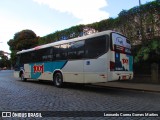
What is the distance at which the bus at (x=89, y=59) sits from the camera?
45.1 feet

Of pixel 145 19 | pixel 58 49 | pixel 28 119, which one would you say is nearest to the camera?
pixel 28 119

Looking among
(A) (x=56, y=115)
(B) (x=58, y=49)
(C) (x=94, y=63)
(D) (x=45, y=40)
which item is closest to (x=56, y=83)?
(B) (x=58, y=49)

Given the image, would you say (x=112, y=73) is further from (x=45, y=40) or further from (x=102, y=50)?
(x=45, y=40)

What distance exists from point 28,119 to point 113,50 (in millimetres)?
7592

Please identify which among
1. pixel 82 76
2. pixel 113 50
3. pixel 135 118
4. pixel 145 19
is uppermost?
pixel 145 19

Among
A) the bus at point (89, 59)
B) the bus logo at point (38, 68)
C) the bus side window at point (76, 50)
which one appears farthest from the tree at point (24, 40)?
the bus side window at point (76, 50)

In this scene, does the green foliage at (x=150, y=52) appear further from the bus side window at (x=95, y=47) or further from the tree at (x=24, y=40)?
the tree at (x=24, y=40)

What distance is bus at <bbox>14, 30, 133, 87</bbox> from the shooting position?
1375cm

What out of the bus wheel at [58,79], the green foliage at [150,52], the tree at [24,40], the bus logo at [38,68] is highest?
the tree at [24,40]

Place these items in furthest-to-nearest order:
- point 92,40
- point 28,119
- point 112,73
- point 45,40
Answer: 1. point 45,40
2. point 92,40
3. point 112,73
4. point 28,119

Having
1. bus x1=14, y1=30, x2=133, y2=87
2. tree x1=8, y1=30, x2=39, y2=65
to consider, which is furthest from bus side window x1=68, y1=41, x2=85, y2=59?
tree x1=8, y1=30, x2=39, y2=65

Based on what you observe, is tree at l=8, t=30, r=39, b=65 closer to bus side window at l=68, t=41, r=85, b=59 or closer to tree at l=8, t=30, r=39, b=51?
tree at l=8, t=30, r=39, b=51

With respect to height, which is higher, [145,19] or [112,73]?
[145,19]

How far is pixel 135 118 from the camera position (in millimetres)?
7391
